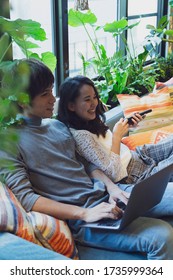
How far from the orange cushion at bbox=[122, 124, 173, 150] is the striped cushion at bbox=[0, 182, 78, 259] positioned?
950 mm

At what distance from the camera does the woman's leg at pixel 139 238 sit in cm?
143

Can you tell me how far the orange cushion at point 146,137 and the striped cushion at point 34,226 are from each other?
37.4 inches

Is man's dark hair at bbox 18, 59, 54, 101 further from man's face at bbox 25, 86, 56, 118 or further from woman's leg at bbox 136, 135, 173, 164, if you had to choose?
woman's leg at bbox 136, 135, 173, 164

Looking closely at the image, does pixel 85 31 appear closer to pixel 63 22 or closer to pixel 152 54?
pixel 63 22

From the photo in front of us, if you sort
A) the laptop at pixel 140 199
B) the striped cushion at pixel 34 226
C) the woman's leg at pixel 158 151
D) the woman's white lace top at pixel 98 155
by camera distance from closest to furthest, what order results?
the striped cushion at pixel 34 226 < the laptop at pixel 140 199 < the woman's white lace top at pixel 98 155 < the woman's leg at pixel 158 151

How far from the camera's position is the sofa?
1.11m

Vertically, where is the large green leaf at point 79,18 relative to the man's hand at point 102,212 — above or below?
above

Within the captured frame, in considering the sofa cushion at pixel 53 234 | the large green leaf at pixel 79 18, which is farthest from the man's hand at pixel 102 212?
the large green leaf at pixel 79 18

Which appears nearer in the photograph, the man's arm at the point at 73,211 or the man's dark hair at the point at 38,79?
the man's arm at the point at 73,211

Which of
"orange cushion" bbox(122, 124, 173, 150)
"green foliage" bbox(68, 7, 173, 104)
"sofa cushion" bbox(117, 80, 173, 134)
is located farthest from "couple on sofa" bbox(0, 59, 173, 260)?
"green foliage" bbox(68, 7, 173, 104)

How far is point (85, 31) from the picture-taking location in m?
3.25

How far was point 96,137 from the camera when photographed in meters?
1.89

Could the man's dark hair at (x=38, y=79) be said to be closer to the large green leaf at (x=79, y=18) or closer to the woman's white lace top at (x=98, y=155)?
the woman's white lace top at (x=98, y=155)

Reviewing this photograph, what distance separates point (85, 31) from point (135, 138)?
1.33 meters
